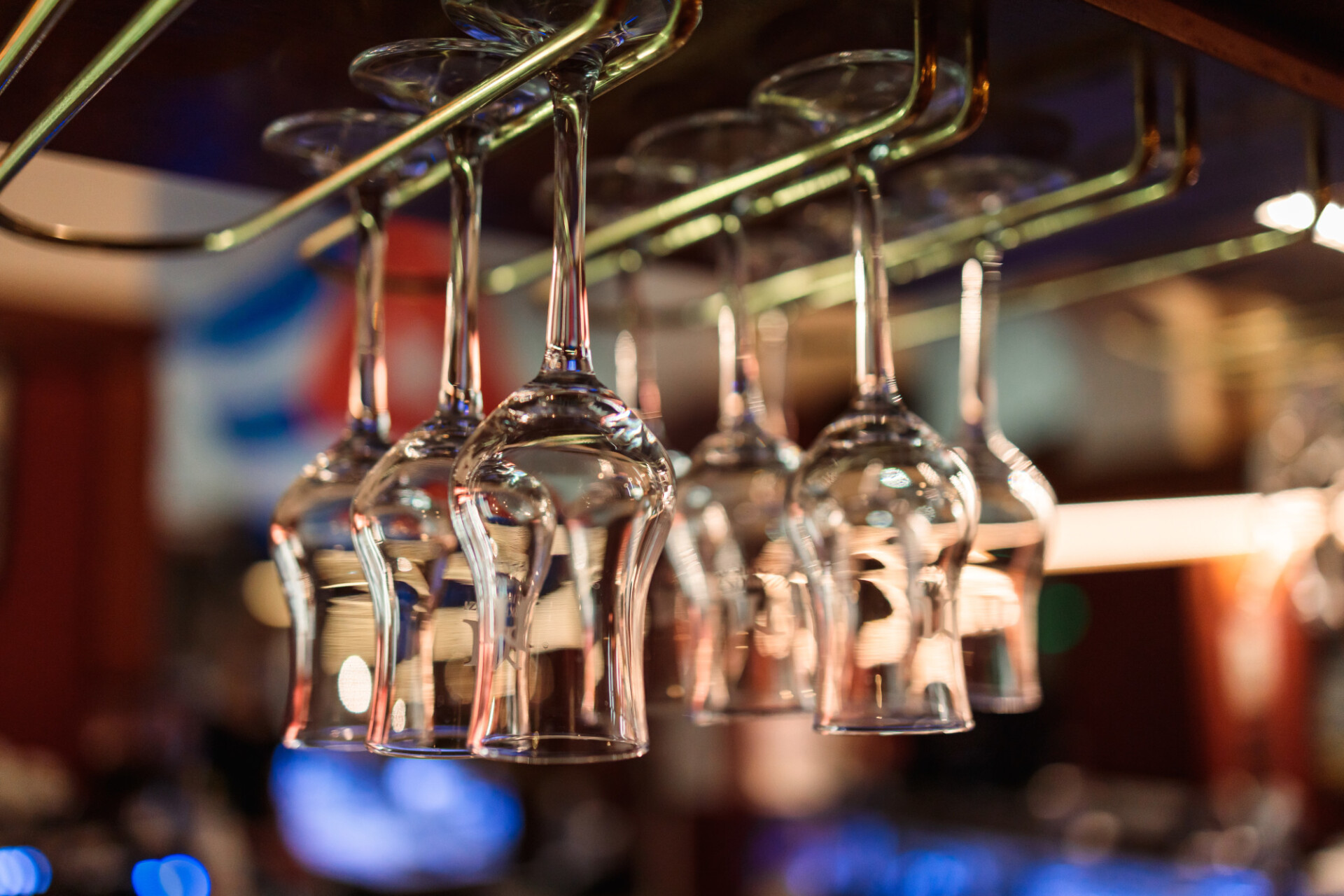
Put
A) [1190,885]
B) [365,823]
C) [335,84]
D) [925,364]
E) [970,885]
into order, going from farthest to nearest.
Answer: [925,364]
[365,823]
[970,885]
[1190,885]
[335,84]

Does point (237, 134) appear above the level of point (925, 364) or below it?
below

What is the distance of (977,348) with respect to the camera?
0.66 m

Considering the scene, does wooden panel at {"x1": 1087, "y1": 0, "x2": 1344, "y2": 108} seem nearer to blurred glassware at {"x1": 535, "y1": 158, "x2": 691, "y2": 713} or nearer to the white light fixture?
the white light fixture

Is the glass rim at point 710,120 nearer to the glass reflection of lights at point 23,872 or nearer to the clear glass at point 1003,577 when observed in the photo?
the clear glass at point 1003,577

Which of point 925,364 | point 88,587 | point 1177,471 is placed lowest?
point 88,587

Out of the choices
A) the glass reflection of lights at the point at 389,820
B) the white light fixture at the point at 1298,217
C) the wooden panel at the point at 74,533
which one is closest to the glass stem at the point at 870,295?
the white light fixture at the point at 1298,217

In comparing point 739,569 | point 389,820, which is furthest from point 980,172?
point 389,820

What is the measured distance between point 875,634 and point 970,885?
8.88 feet

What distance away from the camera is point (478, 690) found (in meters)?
0.43

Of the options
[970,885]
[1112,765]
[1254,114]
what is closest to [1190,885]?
[970,885]

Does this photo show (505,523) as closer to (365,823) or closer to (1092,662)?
(1092,662)

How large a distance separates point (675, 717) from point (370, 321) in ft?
3.32

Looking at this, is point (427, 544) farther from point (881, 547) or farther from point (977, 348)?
point (977, 348)

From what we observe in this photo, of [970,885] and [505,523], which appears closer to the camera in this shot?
[505,523]
